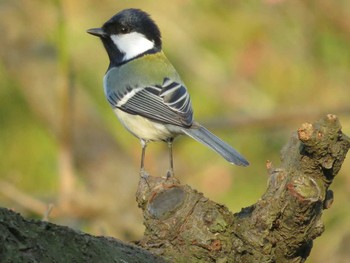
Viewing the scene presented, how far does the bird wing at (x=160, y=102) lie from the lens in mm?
2930

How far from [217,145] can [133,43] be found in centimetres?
87

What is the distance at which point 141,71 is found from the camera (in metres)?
3.27

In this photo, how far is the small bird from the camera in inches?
114

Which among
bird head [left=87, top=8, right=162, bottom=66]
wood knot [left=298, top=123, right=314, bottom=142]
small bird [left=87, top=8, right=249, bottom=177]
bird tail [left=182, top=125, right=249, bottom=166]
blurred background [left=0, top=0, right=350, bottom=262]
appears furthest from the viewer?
blurred background [left=0, top=0, right=350, bottom=262]

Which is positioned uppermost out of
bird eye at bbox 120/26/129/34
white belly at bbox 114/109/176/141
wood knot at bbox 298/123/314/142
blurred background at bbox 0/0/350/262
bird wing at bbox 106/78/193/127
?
blurred background at bbox 0/0/350/262

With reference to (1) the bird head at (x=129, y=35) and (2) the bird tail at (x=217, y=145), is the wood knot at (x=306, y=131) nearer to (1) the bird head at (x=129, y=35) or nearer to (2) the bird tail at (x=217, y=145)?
(2) the bird tail at (x=217, y=145)

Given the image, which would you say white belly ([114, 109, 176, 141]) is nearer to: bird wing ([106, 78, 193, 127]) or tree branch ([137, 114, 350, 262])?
bird wing ([106, 78, 193, 127])

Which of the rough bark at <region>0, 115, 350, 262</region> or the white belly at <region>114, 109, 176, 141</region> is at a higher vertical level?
the white belly at <region>114, 109, 176, 141</region>

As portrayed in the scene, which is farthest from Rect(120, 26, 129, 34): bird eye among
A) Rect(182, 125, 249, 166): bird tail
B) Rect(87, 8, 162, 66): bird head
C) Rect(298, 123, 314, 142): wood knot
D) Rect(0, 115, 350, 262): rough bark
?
Rect(298, 123, 314, 142): wood knot

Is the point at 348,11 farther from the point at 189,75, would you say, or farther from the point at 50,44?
the point at 50,44

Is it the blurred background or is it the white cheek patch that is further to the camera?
the blurred background

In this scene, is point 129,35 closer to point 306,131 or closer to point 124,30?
point 124,30

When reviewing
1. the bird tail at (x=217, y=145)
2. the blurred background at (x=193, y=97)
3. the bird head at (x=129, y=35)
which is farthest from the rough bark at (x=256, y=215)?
the blurred background at (x=193, y=97)

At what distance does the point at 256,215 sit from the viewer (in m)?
2.01
